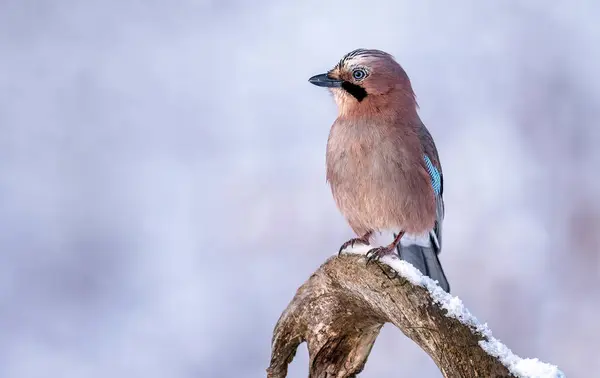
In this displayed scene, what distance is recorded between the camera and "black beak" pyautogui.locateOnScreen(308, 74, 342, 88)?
2910 mm

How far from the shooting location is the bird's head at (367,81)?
2867mm

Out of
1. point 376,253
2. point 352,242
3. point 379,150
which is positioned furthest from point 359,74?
point 376,253

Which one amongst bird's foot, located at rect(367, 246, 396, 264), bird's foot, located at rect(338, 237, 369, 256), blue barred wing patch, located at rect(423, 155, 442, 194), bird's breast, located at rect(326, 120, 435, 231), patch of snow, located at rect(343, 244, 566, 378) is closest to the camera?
patch of snow, located at rect(343, 244, 566, 378)

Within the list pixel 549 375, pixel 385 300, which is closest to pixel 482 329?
pixel 549 375

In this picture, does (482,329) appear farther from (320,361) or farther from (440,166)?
(440,166)

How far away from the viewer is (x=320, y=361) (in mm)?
2562

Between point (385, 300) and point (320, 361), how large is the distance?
431mm

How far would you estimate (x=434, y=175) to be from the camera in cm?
299

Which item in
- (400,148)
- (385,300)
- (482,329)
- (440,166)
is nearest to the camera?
(482,329)

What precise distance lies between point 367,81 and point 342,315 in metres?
0.81

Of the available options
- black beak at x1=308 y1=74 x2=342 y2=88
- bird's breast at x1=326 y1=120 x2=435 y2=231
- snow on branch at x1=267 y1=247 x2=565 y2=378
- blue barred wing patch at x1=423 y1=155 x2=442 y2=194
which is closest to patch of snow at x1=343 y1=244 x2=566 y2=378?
snow on branch at x1=267 y1=247 x2=565 y2=378

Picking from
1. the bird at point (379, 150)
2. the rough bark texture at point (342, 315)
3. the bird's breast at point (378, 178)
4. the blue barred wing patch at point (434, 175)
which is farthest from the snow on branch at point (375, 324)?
the blue barred wing patch at point (434, 175)

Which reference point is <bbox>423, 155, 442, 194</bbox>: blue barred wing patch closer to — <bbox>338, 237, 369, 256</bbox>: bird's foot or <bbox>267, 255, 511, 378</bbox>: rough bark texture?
<bbox>338, 237, 369, 256</bbox>: bird's foot

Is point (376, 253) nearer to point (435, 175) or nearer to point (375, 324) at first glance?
point (375, 324)
